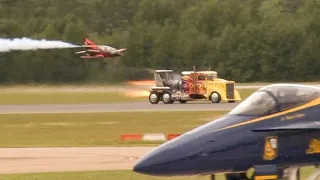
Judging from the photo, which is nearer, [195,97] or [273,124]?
[273,124]

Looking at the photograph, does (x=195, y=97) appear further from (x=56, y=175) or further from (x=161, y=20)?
(x=161, y=20)

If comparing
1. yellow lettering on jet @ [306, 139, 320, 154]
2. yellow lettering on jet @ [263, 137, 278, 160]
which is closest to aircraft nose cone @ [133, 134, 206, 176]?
yellow lettering on jet @ [263, 137, 278, 160]

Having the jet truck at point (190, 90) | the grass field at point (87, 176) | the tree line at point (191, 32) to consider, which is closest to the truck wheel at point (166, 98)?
the jet truck at point (190, 90)

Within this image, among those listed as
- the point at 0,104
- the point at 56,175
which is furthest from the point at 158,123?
the point at 0,104

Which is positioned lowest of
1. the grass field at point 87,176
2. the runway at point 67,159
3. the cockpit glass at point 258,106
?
the runway at point 67,159

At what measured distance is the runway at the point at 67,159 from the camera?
17094 millimetres

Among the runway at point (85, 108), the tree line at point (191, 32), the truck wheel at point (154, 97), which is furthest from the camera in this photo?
the tree line at point (191, 32)

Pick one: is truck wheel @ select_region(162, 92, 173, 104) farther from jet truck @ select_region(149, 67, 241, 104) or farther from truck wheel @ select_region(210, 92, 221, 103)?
truck wheel @ select_region(210, 92, 221, 103)

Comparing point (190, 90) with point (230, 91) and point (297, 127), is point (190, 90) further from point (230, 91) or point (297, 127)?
point (297, 127)

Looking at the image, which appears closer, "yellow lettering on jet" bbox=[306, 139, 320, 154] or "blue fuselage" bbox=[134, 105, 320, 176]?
"blue fuselage" bbox=[134, 105, 320, 176]

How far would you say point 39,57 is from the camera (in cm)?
5500

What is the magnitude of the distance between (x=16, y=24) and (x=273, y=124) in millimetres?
63330

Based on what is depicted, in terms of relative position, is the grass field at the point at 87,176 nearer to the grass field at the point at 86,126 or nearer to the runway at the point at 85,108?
the grass field at the point at 86,126

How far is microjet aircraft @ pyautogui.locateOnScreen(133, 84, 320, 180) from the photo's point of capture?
8773 mm
